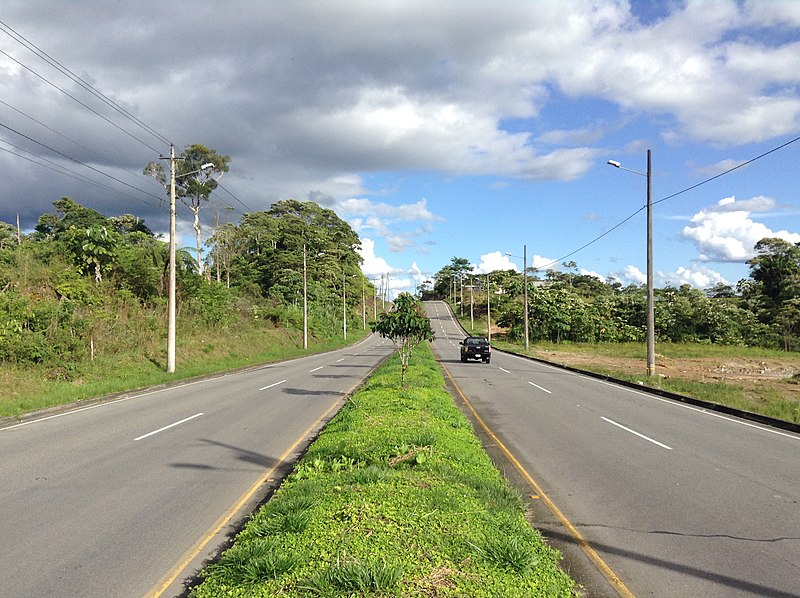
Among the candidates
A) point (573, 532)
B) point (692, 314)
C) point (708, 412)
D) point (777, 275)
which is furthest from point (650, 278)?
point (777, 275)

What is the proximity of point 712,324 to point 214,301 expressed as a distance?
4895 centimetres

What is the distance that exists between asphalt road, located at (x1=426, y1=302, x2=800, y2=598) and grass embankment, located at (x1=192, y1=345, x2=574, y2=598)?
2.50ft

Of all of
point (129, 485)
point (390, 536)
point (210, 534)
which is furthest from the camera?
point (129, 485)

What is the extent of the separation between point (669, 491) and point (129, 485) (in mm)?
7307

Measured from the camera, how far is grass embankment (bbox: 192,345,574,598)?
163 inches

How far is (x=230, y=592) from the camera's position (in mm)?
4121

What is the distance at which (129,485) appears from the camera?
7.56 metres

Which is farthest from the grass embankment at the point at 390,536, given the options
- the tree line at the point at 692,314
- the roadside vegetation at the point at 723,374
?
the tree line at the point at 692,314

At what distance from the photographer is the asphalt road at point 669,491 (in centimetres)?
500

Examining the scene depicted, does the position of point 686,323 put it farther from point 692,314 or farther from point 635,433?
point 635,433

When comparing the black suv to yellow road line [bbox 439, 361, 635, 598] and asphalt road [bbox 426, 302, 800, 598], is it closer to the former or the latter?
asphalt road [bbox 426, 302, 800, 598]

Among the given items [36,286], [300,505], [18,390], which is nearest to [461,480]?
[300,505]

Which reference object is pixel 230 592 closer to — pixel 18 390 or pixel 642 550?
pixel 642 550

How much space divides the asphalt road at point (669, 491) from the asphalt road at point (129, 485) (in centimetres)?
392
